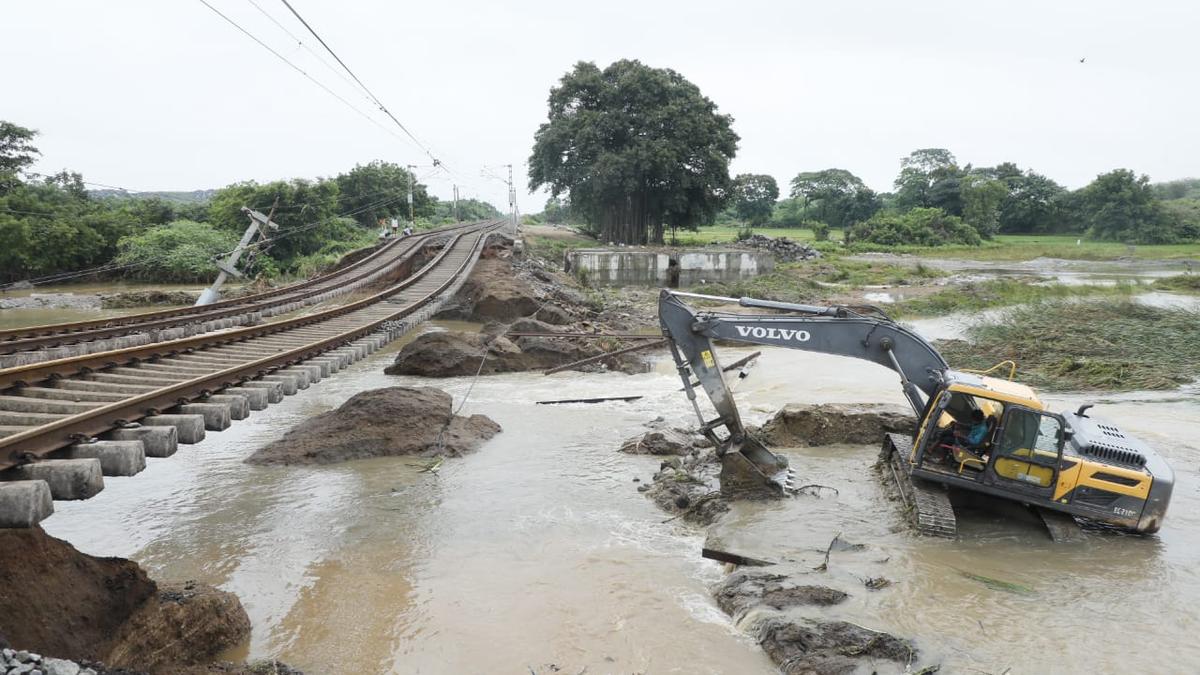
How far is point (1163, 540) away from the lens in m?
9.31

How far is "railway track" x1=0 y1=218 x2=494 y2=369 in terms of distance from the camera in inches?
439

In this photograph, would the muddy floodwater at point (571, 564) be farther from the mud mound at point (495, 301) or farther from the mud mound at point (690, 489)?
the mud mound at point (495, 301)

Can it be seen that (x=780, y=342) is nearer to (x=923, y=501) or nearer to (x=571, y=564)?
(x=923, y=501)

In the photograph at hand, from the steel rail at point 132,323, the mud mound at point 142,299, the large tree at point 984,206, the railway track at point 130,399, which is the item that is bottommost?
the mud mound at point 142,299

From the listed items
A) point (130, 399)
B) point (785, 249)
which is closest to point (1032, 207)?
point (785, 249)

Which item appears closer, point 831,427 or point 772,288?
point 831,427

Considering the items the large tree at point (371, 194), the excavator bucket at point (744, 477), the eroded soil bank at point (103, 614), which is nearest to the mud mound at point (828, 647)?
the excavator bucket at point (744, 477)

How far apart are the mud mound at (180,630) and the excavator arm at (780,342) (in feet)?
18.1

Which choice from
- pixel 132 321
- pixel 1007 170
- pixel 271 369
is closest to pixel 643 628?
pixel 271 369

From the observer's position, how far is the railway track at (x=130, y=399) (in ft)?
17.8

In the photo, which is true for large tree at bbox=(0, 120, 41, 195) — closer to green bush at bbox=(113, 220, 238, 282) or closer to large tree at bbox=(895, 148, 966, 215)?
green bush at bbox=(113, 220, 238, 282)

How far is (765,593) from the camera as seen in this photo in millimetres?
7473

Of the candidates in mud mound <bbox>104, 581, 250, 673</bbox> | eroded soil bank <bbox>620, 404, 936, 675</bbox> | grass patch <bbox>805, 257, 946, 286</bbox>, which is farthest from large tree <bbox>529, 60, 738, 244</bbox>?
mud mound <bbox>104, 581, 250, 673</bbox>

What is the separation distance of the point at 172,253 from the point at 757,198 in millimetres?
71208
